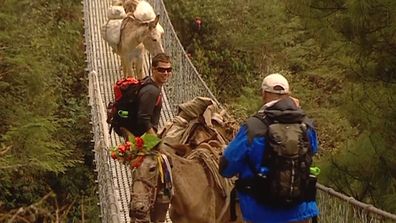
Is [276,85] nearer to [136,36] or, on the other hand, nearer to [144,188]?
[144,188]

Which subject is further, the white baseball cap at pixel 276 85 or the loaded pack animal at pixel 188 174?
the loaded pack animal at pixel 188 174

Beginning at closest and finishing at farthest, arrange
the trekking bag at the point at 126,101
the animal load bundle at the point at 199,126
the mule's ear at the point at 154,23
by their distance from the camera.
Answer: the animal load bundle at the point at 199,126, the trekking bag at the point at 126,101, the mule's ear at the point at 154,23

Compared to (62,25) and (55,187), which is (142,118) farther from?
(62,25)

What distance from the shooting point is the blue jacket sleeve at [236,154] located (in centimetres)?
315

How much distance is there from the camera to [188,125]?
4457mm

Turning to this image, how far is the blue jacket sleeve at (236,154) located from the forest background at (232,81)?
0.63m

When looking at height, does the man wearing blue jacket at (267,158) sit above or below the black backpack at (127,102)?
above

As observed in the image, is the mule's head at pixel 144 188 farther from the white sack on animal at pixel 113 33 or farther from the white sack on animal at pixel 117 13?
the white sack on animal at pixel 117 13

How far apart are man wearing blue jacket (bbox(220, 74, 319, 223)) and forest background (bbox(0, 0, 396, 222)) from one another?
67 centimetres

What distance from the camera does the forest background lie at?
19.8 ft

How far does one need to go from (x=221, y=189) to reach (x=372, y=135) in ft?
8.10

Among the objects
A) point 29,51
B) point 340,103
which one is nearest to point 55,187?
point 29,51

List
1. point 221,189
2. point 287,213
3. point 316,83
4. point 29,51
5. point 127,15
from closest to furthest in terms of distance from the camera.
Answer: point 287,213
point 221,189
point 127,15
point 29,51
point 316,83

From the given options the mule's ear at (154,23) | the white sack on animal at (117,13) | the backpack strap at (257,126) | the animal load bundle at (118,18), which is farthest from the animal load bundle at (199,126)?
the white sack on animal at (117,13)
